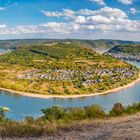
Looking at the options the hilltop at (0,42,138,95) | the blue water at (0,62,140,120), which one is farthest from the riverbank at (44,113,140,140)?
the hilltop at (0,42,138,95)

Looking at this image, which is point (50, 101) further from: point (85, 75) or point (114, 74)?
point (114, 74)

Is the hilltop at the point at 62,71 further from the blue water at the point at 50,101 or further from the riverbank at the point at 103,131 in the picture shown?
the riverbank at the point at 103,131

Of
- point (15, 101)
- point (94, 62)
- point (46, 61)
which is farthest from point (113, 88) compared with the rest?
point (46, 61)

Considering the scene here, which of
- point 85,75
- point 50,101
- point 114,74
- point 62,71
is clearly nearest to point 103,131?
point 50,101

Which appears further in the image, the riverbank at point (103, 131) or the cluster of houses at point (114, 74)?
the cluster of houses at point (114, 74)

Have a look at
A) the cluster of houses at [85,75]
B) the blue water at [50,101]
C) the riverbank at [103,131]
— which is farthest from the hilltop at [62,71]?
the riverbank at [103,131]

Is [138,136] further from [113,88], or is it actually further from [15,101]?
[113,88]

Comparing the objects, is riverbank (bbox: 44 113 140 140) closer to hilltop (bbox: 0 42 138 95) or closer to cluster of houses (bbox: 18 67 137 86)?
hilltop (bbox: 0 42 138 95)
